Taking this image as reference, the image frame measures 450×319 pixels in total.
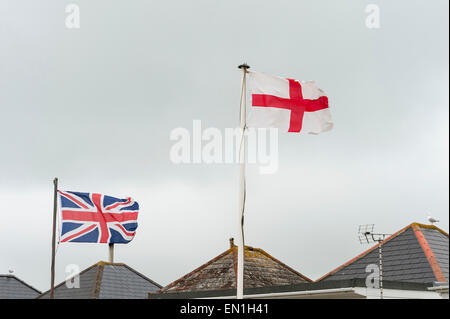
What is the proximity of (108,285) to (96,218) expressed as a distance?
7329 millimetres

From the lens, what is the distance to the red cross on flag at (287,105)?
17391 mm

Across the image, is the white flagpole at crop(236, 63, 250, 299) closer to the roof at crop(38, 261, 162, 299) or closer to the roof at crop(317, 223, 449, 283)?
the roof at crop(317, 223, 449, 283)

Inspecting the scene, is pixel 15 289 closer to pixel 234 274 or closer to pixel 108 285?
pixel 108 285

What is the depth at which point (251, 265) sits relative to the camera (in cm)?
2869

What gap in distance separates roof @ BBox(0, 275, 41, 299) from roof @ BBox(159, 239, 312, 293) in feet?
80.6

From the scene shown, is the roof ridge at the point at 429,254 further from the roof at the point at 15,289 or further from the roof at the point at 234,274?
the roof at the point at 15,289

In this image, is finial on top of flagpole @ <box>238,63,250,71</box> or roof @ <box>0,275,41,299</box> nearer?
finial on top of flagpole @ <box>238,63,250,71</box>

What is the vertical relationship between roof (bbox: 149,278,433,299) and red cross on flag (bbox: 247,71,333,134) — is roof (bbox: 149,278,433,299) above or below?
below

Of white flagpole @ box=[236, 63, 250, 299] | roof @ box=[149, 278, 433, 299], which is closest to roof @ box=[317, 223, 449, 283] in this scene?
roof @ box=[149, 278, 433, 299]

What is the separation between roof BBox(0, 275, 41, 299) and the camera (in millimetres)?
49625
